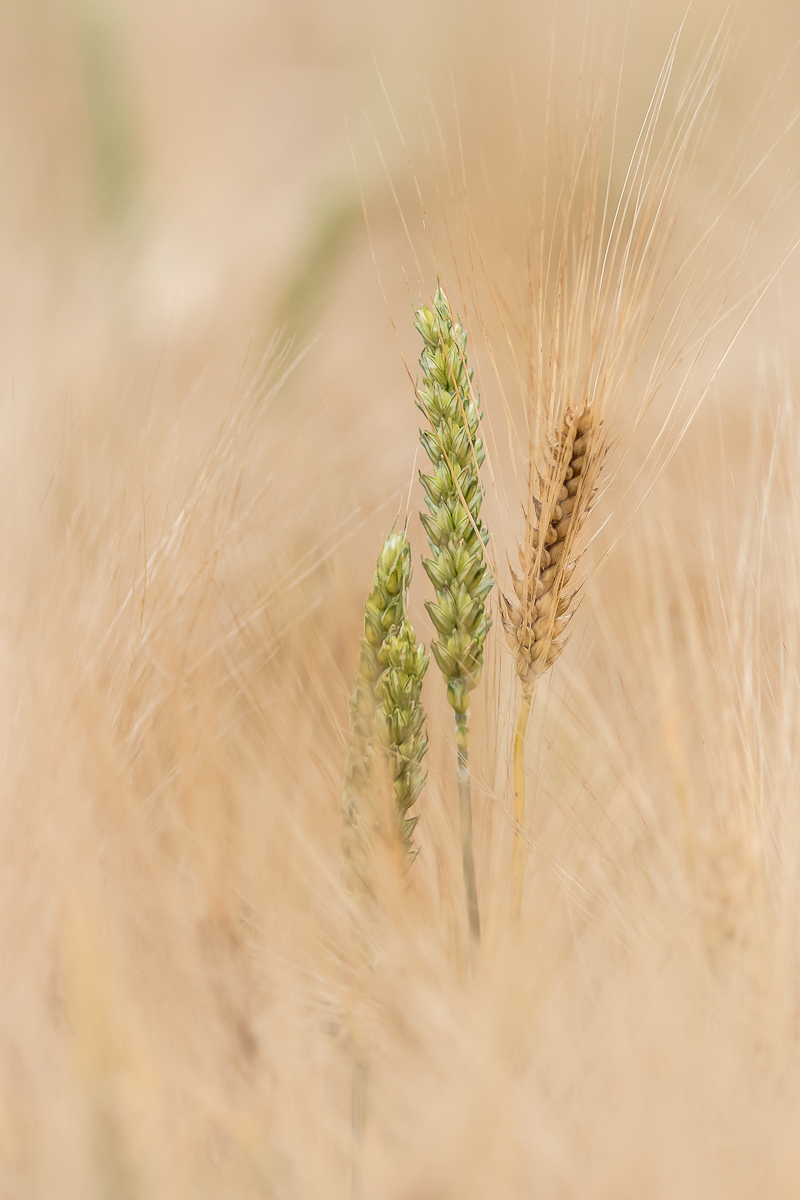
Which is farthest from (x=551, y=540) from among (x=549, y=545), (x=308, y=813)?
(x=308, y=813)

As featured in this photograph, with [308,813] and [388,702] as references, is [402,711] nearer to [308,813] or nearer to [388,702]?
[388,702]

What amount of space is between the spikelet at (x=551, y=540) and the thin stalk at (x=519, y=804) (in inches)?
0.9

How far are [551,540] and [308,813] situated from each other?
240mm

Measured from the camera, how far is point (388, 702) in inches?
15.9

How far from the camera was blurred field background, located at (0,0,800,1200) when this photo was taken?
39 cm

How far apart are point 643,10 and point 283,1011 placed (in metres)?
1.19

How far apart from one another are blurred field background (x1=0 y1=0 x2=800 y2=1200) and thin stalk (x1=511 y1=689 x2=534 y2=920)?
0.05 feet

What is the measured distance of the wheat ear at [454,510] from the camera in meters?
0.39

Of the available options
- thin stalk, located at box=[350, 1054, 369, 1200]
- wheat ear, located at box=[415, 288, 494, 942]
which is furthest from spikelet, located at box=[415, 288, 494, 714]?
thin stalk, located at box=[350, 1054, 369, 1200]

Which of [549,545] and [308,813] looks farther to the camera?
[308,813]

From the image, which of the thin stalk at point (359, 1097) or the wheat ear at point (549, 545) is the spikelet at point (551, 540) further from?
the thin stalk at point (359, 1097)

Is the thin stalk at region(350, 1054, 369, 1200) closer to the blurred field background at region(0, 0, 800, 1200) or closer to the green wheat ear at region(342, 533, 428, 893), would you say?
the blurred field background at region(0, 0, 800, 1200)

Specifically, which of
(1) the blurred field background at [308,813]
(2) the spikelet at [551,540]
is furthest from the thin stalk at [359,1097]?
(2) the spikelet at [551,540]

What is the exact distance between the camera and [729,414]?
37.5 inches
